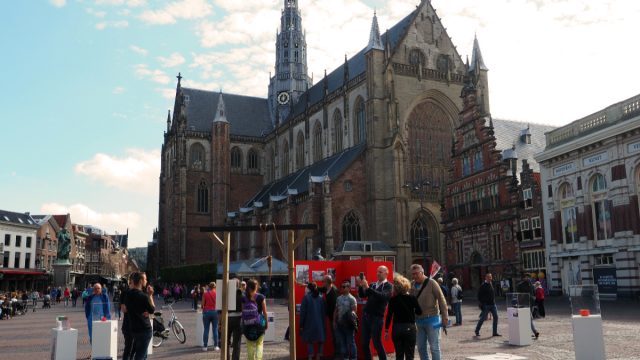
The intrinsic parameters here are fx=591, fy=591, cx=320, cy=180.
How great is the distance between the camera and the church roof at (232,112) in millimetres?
71875

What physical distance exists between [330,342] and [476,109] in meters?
29.1

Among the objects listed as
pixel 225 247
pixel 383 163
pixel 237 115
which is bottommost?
pixel 225 247

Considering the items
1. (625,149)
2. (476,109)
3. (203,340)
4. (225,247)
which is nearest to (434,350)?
(225,247)

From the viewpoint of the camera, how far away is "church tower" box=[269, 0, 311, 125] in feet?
253

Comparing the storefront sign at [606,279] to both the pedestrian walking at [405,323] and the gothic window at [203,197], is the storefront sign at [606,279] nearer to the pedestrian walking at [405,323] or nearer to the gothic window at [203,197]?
the pedestrian walking at [405,323]

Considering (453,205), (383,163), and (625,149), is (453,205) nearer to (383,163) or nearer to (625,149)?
(383,163)

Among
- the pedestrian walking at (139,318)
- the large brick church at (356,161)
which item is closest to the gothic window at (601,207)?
the large brick church at (356,161)

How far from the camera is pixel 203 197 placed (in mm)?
69312

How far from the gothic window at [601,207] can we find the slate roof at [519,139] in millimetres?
8418

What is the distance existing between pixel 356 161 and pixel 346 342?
36.5m

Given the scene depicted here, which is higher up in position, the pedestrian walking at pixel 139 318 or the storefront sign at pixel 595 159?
the storefront sign at pixel 595 159

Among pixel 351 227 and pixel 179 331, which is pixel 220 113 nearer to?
pixel 351 227

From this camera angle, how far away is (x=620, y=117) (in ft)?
91.4

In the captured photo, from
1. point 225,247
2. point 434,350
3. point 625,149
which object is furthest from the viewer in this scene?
point 625,149
